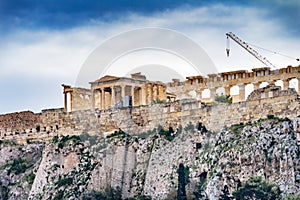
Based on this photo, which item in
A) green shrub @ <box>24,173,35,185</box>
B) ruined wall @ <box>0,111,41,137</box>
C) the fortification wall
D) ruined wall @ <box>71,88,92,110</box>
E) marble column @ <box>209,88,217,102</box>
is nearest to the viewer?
the fortification wall

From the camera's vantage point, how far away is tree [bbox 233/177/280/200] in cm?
A: 7006

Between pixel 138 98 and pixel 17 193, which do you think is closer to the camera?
pixel 17 193

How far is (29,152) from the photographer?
3378 inches

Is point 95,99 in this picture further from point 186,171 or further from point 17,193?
point 186,171

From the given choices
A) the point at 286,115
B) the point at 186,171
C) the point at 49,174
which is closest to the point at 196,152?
the point at 186,171

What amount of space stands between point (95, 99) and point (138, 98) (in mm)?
4058

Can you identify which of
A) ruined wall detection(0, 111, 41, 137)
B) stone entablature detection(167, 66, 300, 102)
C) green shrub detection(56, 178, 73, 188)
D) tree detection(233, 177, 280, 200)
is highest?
stone entablature detection(167, 66, 300, 102)

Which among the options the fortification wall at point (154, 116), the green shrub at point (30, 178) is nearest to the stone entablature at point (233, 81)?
the fortification wall at point (154, 116)

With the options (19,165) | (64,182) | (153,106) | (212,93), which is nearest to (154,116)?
(153,106)

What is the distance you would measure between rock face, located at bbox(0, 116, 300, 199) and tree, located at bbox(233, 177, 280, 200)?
0.39 meters

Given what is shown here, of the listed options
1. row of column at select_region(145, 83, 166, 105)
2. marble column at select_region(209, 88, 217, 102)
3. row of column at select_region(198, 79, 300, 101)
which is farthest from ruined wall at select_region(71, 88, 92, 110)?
row of column at select_region(198, 79, 300, 101)

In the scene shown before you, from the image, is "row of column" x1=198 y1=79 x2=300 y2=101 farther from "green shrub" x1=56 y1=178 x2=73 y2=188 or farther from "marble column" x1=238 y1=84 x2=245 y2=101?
"green shrub" x1=56 y1=178 x2=73 y2=188

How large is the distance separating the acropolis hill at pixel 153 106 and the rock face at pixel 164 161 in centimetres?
97

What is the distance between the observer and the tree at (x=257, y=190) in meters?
70.1
